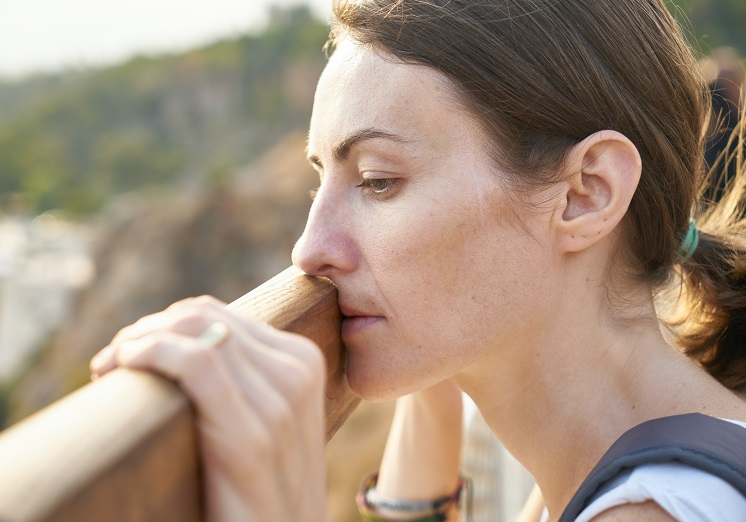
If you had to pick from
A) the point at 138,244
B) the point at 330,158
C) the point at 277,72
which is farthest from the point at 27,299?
the point at 330,158

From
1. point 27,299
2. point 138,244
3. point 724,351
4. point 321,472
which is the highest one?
point 321,472

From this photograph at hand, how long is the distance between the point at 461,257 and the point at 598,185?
11.9 inches

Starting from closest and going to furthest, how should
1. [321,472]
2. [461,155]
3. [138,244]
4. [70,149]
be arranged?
1. [321,472]
2. [461,155]
3. [138,244]
4. [70,149]

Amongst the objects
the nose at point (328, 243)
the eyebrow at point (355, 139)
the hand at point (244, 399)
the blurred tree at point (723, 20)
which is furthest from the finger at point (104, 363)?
the blurred tree at point (723, 20)

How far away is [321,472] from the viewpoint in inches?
30.5

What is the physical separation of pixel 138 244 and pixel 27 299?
44.6ft

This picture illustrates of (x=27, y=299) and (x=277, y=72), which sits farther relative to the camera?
(x=277, y=72)

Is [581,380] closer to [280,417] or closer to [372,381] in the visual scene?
[372,381]

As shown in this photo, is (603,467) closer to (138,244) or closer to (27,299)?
(138,244)

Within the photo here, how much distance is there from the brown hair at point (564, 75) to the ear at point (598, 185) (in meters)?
0.03

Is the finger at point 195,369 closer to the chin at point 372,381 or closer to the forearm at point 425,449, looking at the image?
the chin at point 372,381

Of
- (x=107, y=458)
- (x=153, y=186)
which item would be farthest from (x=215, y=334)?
(x=153, y=186)

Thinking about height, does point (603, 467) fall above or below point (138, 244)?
above

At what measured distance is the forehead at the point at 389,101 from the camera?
1.24 m
